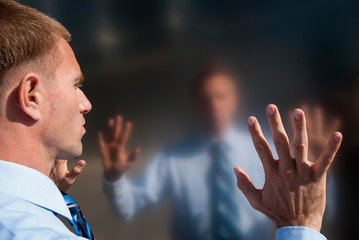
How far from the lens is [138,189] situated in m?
0.94

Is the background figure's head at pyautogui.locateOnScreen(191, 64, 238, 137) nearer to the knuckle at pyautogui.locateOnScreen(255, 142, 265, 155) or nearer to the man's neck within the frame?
the knuckle at pyautogui.locateOnScreen(255, 142, 265, 155)

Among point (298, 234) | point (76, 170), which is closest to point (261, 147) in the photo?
point (298, 234)

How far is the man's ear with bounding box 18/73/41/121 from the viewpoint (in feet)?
1.81

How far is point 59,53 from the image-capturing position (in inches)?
24.6

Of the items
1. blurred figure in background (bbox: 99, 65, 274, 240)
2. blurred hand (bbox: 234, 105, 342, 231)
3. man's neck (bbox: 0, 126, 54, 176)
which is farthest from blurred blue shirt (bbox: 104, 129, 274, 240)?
man's neck (bbox: 0, 126, 54, 176)

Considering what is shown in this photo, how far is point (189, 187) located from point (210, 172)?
0.07 metres

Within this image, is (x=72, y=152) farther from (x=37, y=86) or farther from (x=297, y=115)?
(x=297, y=115)

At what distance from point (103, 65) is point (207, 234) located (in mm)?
493

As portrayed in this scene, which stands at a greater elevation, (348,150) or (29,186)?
(348,150)

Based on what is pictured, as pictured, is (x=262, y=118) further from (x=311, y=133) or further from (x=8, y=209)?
(x=8, y=209)

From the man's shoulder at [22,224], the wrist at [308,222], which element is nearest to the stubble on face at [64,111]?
the man's shoulder at [22,224]

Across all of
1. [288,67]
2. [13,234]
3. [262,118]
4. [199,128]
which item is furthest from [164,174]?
[13,234]

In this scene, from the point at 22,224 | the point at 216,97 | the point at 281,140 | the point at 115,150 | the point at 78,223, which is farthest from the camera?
the point at 115,150

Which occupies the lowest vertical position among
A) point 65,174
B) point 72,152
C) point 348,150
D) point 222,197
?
point 65,174
